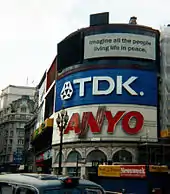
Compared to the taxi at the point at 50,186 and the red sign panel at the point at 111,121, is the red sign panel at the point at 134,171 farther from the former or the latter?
the taxi at the point at 50,186

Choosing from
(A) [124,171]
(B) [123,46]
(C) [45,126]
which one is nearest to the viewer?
(A) [124,171]

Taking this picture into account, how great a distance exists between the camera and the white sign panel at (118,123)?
4250 centimetres

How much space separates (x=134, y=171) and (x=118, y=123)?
35.1 ft

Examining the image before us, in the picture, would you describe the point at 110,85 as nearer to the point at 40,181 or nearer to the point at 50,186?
the point at 40,181

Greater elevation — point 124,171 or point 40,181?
point 40,181

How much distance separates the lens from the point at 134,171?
32.5 m

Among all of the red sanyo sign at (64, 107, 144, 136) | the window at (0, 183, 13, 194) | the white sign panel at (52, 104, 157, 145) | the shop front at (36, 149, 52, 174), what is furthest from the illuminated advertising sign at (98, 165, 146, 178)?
the window at (0, 183, 13, 194)

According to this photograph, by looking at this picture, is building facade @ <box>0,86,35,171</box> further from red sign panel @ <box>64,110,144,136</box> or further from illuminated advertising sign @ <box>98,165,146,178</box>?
illuminated advertising sign @ <box>98,165,146,178</box>

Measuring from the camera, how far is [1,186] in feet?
28.6

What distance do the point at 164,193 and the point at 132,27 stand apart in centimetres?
2092

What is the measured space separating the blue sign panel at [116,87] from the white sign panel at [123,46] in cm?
205

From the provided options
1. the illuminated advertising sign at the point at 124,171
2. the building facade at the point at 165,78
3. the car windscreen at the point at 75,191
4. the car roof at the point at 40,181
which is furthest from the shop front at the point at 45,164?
the car windscreen at the point at 75,191

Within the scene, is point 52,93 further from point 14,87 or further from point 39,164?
point 14,87

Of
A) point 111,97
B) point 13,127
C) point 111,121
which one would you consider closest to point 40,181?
point 111,121
